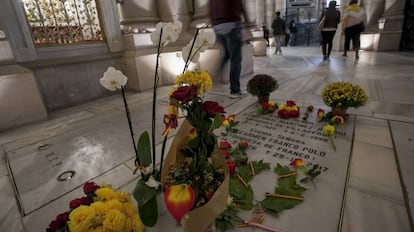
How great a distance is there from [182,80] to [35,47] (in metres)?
3.70

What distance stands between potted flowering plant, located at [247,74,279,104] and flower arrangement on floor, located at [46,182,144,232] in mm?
2215

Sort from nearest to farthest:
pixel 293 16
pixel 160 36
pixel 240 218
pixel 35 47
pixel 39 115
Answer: pixel 160 36 → pixel 240 218 → pixel 39 115 → pixel 35 47 → pixel 293 16

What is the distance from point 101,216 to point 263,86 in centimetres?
238

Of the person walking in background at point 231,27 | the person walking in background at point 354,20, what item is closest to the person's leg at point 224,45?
the person walking in background at point 231,27

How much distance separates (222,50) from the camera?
358 centimetres

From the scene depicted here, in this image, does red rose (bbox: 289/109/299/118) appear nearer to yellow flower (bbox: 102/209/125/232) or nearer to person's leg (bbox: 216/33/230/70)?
person's leg (bbox: 216/33/230/70)

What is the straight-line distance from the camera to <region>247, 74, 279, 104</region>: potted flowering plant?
277 cm

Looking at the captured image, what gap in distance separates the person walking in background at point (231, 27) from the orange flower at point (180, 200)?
2.79 metres

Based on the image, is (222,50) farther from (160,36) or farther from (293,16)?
(293,16)

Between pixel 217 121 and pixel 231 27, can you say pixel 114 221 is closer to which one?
pixel 217 121

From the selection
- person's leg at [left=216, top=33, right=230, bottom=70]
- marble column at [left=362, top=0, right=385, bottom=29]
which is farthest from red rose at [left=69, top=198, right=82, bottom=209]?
marble column at [left=362, top=0, right=385, bottom=29]

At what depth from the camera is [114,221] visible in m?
0.82

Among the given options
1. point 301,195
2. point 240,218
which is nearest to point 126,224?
point 240,218

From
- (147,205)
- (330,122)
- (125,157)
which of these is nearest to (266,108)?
Answer: (330,122)
